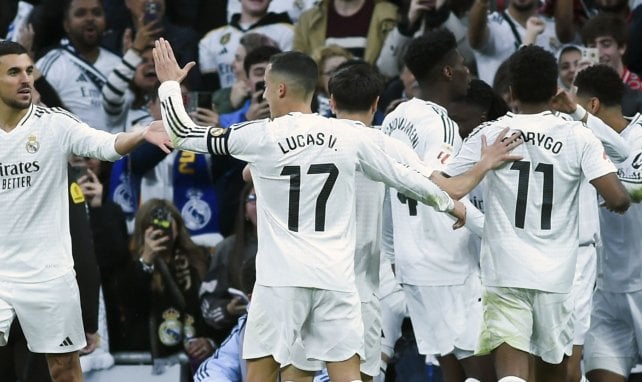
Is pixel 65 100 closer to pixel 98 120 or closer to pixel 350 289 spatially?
pixel 98 120

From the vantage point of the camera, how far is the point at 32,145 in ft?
31.6

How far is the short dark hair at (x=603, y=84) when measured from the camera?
10820 mm

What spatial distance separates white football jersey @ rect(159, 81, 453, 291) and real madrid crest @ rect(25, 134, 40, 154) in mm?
1009

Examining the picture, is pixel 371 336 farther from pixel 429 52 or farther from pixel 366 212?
pixel 429 52

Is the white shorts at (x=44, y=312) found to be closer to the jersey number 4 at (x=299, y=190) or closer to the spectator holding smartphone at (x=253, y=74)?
the jersey number 4 at (x=299, y=190)

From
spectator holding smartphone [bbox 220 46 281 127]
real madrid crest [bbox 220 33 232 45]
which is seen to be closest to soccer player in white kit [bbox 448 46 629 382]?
spectator holding smartphone [bbox 220 46 281 127]

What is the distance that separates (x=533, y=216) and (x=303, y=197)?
4.91 feet

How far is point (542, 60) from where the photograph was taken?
31.9ft

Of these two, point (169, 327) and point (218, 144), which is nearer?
point (218, 144)

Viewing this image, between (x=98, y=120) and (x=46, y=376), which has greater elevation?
(x=98, y=120)

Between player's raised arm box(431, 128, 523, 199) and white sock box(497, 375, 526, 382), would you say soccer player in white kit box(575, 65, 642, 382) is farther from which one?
white sock box(497, 375, 526, 382)

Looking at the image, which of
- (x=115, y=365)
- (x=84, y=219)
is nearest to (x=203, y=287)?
(x=115, y=365)

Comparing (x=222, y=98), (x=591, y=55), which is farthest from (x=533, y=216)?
(x=222, y=98)

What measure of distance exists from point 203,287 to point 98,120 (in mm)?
2509
